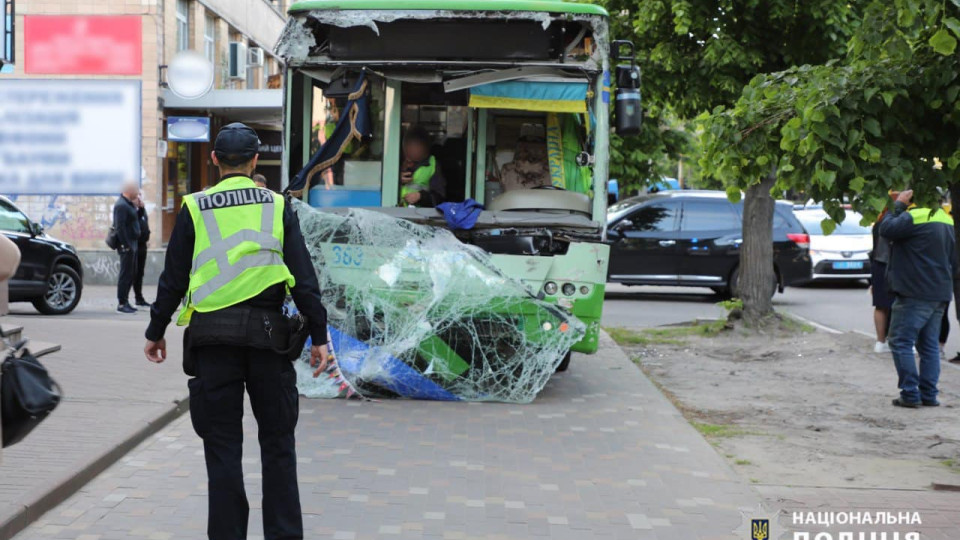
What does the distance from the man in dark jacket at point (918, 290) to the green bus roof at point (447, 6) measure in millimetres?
2900

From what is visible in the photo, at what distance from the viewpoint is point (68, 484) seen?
573 centimetres

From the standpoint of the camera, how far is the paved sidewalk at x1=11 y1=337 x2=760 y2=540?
5352 millimetres

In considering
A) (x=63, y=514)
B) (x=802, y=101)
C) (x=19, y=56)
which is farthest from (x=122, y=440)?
(x=19, y=56)

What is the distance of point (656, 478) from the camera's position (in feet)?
21.0

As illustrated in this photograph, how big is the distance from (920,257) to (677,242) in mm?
10889

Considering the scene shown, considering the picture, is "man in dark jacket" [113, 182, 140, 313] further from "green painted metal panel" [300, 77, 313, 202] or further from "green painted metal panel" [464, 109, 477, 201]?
"green painted metal panel" [464, 109, 477, 201]

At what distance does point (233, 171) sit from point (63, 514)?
6.20 feet

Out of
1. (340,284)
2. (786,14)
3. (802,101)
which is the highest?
(786,14)

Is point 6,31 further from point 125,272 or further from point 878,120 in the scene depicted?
point 878,120

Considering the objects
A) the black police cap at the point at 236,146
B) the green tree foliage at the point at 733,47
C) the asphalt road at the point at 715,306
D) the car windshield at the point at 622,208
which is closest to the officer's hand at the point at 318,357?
the black police cap at the point at 236,146

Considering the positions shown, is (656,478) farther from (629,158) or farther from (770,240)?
(629,158)

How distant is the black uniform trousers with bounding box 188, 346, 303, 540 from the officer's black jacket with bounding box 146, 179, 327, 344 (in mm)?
207

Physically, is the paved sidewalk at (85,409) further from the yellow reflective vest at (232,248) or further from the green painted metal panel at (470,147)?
the green painted metal panel at (470,147)

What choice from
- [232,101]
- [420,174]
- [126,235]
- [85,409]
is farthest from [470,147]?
[232,101]
